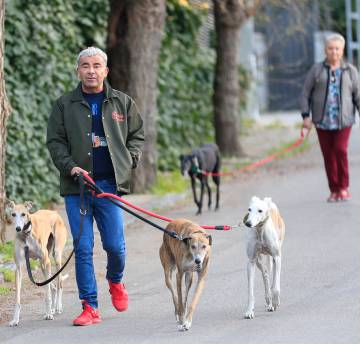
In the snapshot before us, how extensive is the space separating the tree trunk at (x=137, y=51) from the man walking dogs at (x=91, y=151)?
7612 mm

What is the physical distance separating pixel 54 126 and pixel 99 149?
0.39 m

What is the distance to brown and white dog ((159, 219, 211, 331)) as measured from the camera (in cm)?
794

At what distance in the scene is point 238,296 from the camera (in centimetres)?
920

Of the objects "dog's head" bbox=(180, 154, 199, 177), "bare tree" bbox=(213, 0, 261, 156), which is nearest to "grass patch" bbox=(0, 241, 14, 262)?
"dog's head" bbox=(180, 154, 199, 177)

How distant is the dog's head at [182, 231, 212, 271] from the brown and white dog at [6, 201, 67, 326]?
1342 millimetres

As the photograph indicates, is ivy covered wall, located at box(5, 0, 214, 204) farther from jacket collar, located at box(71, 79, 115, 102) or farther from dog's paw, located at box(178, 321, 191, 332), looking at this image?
dog's paw, located at box(178, 321, 191, 332)

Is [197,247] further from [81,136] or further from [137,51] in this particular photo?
[137,51]

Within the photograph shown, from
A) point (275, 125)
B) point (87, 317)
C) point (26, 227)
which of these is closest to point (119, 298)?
point (87, 317)

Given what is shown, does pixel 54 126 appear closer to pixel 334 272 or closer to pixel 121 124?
pixel 121 124

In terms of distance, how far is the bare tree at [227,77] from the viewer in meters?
21.4

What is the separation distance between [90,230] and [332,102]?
6.82 m

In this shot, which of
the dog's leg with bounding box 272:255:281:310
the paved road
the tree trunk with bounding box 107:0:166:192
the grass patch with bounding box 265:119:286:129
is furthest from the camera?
the grass patch with bounding box 265:119:286:129

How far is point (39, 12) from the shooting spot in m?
14.6

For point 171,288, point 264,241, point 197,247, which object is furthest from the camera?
point 264,241
